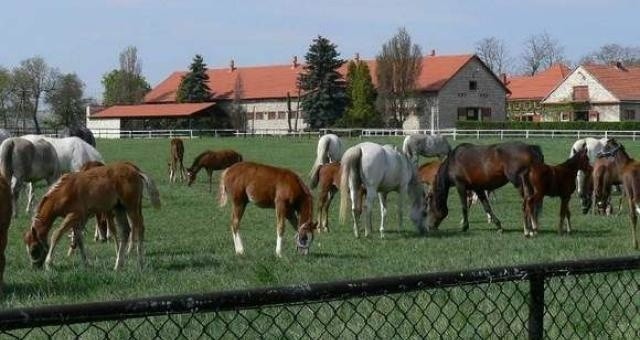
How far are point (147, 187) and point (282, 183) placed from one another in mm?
2000

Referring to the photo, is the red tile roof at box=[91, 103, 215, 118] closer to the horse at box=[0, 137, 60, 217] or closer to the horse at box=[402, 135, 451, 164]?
the horse at box=[402, 135, 451, 164]

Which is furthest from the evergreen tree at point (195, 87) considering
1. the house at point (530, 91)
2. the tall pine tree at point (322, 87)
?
the house at point (530, 91)

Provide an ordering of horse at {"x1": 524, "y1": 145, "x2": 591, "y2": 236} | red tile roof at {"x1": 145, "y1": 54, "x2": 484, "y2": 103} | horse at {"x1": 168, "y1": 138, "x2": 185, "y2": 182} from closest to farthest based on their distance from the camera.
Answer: horse at {"x1": 524, "y1": 145, "x2": 591, "y2": 236}
horse at {"x1": 168, "y1": 138, "x2": 185, "y2": 182}
red tile roof at {"x1": 145, "y1": 54, "x2": 484, "y2": 103}

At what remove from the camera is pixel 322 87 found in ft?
310

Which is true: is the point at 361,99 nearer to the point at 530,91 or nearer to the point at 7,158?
the point at 530,91

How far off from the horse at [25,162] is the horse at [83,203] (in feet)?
27.6

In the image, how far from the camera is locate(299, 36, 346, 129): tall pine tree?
93.7 meters

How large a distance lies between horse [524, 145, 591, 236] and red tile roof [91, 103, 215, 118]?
270 feet

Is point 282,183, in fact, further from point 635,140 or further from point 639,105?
point 639,105

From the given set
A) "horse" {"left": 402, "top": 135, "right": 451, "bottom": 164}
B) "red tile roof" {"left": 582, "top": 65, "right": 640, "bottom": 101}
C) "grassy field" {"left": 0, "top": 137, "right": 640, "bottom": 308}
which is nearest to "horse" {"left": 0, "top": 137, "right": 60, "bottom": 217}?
"grassy field" {"left": 0, "top": 137, "right": 640, "bottom": 308}

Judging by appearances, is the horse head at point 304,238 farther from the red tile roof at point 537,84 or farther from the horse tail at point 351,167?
the red tile roof at point 537,84

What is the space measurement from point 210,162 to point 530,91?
90884 millimetres

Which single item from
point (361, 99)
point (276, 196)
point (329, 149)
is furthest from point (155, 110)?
point (276, 196)

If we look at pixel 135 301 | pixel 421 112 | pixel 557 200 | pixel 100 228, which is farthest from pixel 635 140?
pixel 135 301
